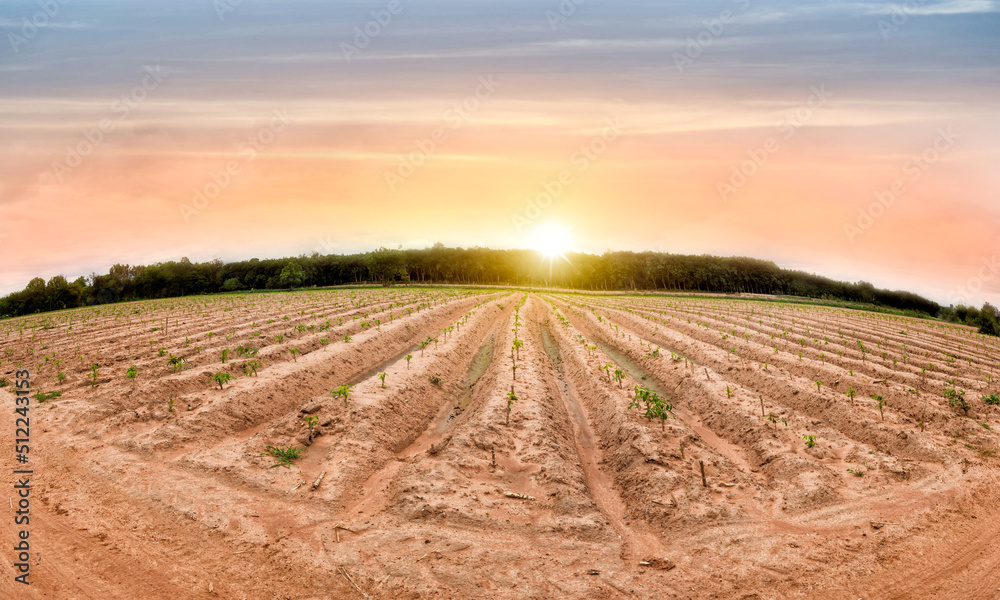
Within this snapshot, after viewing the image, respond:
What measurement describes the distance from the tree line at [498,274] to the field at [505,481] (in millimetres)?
88084

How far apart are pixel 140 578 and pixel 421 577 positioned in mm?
3660

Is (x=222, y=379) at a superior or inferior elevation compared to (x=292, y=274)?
inferior

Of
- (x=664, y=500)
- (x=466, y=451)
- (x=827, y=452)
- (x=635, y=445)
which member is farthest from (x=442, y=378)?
(x=827, y=452)

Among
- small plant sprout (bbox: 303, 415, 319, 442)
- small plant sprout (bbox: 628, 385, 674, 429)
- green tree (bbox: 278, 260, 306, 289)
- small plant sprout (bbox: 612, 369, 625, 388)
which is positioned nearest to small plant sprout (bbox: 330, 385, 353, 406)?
small plant sprout (bbox: 303, 415, 319, 442)

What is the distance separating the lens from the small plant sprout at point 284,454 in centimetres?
880

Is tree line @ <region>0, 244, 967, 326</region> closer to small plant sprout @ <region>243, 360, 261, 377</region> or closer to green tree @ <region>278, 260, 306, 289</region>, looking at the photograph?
green tree @ <region>278, 260, 306, 289</region>

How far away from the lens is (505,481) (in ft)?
27.3

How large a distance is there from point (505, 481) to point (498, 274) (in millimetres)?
101714

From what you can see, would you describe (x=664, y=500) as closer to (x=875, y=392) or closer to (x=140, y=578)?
(x=140, y=578)

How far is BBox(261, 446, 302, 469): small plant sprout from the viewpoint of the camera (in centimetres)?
880

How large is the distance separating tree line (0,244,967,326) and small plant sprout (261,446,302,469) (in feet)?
298

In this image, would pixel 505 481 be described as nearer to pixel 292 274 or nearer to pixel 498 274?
pixel 292 274

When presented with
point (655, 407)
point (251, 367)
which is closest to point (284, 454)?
point (251, 367)

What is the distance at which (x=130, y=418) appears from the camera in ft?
35.1
